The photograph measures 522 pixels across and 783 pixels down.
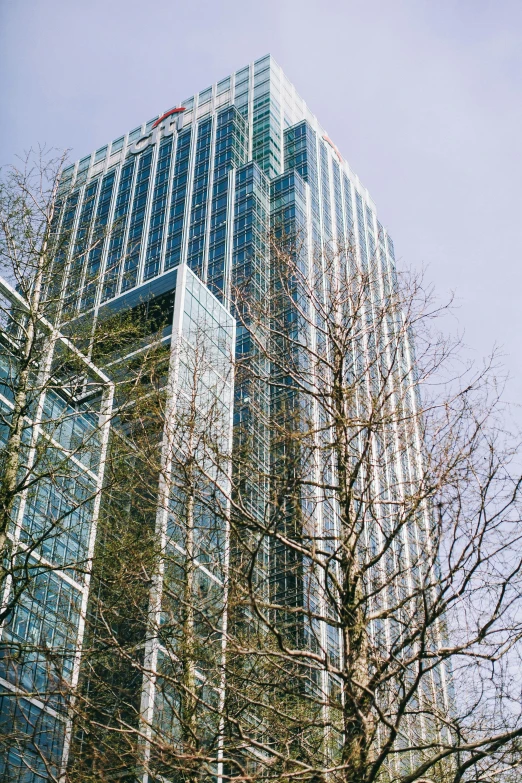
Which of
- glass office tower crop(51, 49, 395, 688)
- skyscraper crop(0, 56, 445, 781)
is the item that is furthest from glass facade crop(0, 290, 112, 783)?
glass office tower crop(51, 49, 395, 688)

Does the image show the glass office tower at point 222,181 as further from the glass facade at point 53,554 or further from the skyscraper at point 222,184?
the glass facade at point 53,554

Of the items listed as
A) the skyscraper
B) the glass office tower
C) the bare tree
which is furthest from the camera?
the glass office tower

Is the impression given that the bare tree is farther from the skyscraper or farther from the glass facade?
the skyscraper

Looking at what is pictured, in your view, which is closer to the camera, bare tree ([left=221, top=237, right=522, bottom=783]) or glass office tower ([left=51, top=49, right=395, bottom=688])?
bare tree ([left=221, top=237, right=522, bottom=783])

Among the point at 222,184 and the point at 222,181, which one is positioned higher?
the point at 222,181

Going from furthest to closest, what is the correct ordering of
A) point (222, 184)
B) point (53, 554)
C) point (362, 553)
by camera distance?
1. point (222, 184)
2. point (53, 554)
3. point (362, 553)

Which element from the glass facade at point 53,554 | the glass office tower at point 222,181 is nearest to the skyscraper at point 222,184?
the glass office tower at point 222,181

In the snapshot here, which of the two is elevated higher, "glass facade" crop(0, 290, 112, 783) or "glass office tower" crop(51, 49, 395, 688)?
"glass office tower" crop(51, 49, 395, 688)

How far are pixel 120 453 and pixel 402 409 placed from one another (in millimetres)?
4369

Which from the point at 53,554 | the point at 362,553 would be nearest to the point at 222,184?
the point at 53,554

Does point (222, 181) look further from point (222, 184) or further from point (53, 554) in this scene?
point (53, 554)

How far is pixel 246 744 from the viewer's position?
7414 mm

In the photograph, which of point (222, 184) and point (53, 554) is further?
point (222, 184)

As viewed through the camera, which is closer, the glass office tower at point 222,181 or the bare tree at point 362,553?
the bare tree at point 362,553
